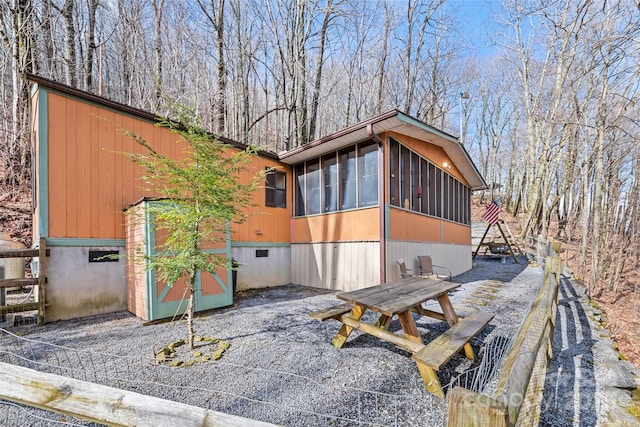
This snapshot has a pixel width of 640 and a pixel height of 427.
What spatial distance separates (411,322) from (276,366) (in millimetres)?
1527

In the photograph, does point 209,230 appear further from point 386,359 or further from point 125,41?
point 125,41

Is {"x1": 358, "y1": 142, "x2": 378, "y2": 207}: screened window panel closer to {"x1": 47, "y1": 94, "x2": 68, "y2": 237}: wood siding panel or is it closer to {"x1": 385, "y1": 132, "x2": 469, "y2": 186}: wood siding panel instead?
{"x1": 385, "y1": 132, "x2": 469, "y2": 186}: wood siding panel

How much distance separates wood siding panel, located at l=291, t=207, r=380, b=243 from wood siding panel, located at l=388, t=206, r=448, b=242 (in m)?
0.43

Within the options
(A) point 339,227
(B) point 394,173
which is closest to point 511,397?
(B) point 394,173

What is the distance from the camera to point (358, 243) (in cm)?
664

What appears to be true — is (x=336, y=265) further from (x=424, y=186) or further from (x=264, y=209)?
(x=424, y=186)

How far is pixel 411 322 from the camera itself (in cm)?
300

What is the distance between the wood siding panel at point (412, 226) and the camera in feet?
21.3

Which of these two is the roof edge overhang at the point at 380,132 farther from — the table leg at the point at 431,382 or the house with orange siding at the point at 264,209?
the table leg at the point at 431,382

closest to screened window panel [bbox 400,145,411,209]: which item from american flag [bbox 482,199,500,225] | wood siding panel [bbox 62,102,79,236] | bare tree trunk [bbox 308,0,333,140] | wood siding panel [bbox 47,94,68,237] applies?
bare tree trunk [bbox 308,0,333,140]

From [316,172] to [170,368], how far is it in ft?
19.0

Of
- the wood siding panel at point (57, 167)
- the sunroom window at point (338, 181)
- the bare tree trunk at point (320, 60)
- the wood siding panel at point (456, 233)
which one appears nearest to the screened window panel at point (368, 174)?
the sunroom window at point (338, 181)

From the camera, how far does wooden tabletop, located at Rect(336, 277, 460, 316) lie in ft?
9.30

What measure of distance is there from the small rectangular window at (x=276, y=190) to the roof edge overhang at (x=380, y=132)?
497mm
